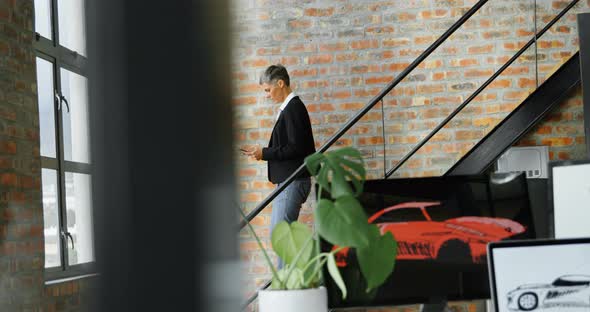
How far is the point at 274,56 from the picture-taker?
4.87 m

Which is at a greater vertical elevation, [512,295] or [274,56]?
[274,56]

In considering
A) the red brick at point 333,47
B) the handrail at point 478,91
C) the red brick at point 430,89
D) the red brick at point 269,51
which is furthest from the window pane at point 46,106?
the red brick at point 430,89

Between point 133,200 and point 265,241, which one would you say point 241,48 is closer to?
point 133,200

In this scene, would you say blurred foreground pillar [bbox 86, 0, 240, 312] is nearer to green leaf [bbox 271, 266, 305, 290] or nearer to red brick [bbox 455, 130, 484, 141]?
green leaf [bbox 271, 266, 305, 290]

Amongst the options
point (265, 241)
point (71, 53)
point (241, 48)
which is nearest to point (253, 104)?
point (265, 241)

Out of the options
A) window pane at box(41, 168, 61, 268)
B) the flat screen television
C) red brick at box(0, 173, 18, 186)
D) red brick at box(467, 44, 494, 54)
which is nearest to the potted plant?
the flat screen television

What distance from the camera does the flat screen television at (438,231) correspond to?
1.84 m

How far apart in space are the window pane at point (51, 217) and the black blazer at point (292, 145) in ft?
3.65

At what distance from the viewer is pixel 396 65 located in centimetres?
479

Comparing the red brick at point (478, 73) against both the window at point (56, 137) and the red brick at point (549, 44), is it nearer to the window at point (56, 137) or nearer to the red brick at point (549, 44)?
the red brick at point (549, 44)

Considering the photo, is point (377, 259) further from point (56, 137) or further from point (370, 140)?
point (370, 140)

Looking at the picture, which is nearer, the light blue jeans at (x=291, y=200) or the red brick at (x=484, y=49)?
the light blue jeans at (x=291, y=200)

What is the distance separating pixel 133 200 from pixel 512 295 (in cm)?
Answer: 150

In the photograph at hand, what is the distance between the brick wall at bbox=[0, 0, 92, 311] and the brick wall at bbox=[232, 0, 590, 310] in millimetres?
1478
